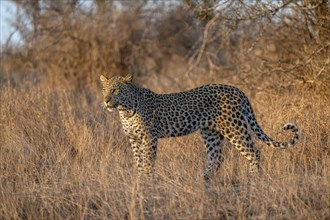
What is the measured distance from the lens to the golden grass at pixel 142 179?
17.8 feet

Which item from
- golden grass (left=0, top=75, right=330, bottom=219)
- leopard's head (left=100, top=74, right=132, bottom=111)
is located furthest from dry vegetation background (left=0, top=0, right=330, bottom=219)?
leopard's head (left=100, top=74, right=132, bottom=111)

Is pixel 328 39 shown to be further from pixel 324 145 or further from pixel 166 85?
pixel 166 85

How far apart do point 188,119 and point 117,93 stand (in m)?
0.91

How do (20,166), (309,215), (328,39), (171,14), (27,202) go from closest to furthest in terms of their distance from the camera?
(309,215), (27,202), (20,166), (328,39), (171,14)

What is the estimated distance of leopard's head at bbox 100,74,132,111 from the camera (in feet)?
23.6

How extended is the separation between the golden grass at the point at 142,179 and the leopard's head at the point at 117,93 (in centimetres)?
58

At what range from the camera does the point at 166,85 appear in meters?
15.0

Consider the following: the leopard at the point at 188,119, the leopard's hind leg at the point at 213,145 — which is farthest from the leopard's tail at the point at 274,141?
the leopard's hind leg at the point at 213,145

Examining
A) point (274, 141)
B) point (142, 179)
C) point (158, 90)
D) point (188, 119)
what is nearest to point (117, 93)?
point (188, 119)

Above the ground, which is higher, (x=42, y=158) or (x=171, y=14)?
(x=171, y=14)

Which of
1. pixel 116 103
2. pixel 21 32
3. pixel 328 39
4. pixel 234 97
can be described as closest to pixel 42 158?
pixel 116 103

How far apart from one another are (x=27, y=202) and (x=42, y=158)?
6.49ft

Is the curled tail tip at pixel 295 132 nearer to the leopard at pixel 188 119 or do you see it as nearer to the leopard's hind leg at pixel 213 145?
the leopard at pixel 188 119

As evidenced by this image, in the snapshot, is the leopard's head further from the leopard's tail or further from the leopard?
the leopard's tail
